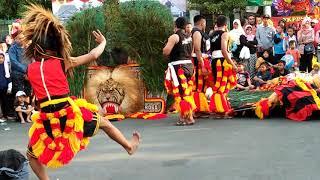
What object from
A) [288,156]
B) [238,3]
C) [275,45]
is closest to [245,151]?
[288,156]

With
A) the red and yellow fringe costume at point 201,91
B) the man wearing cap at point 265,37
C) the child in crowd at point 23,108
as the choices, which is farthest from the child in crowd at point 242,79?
the child in crowd at point 23,108

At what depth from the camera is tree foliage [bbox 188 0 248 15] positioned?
24.1 m

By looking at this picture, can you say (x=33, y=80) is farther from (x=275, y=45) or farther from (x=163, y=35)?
(x=275, y=45)

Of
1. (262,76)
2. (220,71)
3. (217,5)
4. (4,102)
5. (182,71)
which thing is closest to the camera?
(182,71)

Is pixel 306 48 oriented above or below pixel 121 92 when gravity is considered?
above

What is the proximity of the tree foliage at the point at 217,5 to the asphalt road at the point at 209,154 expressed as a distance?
1527cm

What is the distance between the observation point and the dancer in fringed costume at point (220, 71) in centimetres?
953

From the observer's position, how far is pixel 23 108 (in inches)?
433

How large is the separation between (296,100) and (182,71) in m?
1.90

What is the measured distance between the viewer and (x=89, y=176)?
240 inches

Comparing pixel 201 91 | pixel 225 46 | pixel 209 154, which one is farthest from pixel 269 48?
pixel 209 154

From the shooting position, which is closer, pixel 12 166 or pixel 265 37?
pixel 12 166

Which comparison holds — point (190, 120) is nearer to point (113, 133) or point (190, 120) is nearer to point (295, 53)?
point (113, 133)

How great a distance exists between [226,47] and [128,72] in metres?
2.29
